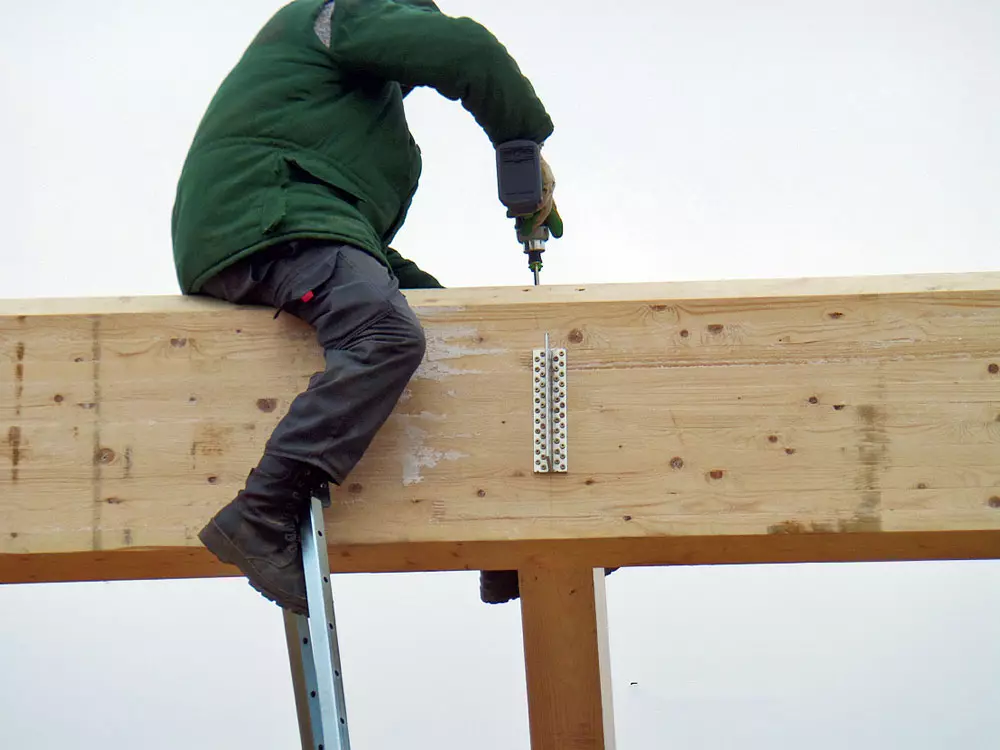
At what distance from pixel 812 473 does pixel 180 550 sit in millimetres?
1270

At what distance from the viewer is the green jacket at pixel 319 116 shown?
2.32m

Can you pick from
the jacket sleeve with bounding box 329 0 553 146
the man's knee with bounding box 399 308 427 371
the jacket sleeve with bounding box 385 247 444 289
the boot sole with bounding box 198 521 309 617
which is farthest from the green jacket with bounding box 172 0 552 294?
the boot sole with bounding box 198 521 309 617

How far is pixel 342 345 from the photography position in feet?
7.54

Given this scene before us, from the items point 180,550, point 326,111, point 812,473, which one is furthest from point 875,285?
point 180,550

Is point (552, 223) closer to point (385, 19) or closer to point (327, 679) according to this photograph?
point (385, 19)

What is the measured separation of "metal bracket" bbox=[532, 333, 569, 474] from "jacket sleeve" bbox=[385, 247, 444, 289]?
48 cm

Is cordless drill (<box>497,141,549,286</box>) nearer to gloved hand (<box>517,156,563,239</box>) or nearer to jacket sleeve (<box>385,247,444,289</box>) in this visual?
gloved hand (<box>517,156,563,239</box>)

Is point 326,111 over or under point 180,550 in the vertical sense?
over

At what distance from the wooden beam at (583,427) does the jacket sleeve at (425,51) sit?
16.8 inches

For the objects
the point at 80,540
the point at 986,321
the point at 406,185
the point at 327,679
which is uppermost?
the point at 406,185

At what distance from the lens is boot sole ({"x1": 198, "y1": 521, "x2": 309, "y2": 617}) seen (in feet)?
7.35

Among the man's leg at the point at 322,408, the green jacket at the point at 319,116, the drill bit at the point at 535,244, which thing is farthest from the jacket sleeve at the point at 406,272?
the man's leg at the point at 322,408

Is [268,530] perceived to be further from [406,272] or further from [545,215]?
[545,215]

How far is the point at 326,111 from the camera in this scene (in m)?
2.38
